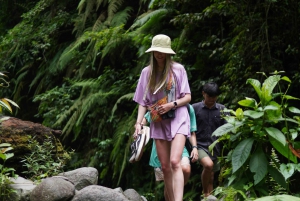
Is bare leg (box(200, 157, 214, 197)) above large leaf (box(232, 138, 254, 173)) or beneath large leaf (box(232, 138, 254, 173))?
beneath

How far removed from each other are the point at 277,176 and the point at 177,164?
171 cm

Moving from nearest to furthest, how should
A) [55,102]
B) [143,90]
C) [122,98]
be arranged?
[143,90], [122,98], [55,102]

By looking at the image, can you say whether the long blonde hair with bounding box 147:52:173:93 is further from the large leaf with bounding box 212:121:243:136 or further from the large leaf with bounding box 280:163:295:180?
the large leaf with bounding box 280:163:295:180

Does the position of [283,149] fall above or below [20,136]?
above

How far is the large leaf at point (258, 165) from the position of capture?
12.4ft

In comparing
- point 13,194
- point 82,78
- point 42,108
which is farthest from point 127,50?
point 13,194

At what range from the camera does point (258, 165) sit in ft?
12.5

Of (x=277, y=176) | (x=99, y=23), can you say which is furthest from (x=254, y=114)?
(x=99, y=23)

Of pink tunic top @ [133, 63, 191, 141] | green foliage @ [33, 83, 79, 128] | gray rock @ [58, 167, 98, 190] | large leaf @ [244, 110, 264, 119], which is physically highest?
large leaf @ [244, 110, 264, 119]

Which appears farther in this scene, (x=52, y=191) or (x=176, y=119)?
(x=52, y=191)

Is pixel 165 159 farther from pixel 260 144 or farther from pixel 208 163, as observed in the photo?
pixel 260 144

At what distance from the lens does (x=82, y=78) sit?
12.3 metres

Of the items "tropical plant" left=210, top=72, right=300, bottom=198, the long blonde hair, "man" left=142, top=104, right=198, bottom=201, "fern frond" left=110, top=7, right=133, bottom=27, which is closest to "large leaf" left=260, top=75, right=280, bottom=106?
"tropical plant" left=210, top=72, right=300, bottom=198

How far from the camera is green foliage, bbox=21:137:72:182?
21.5 ft
